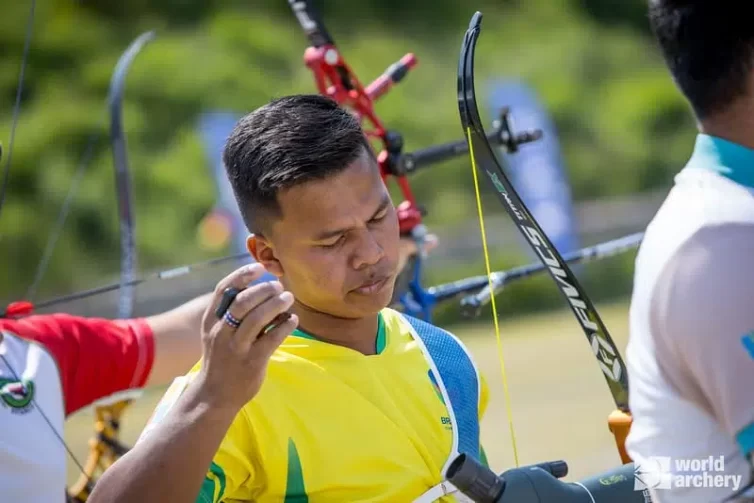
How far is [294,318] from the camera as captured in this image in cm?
169

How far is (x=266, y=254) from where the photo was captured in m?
2.04

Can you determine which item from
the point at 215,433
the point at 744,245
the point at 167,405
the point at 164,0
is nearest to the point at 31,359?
the point at 167,405

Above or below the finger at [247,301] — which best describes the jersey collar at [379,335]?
below

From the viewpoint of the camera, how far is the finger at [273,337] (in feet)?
5.54

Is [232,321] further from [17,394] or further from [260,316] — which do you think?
[17,394]

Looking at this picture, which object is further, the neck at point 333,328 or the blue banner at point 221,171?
the blue banner at point 221,171

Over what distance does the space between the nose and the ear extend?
158mm

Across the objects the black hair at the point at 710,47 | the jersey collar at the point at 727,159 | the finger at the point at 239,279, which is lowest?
the finger at the point at 239,279

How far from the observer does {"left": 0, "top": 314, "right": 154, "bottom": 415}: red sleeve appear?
8.93ft

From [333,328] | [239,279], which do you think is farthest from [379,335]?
[239,279]

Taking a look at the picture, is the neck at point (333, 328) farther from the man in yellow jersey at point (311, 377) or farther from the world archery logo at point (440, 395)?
the world archery logo at point (440, 395)

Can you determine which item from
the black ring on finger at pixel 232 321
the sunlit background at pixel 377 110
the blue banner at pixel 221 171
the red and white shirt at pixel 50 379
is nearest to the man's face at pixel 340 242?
the black ring on finger at pixel 232 321

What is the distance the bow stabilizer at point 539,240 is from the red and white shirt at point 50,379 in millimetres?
1051

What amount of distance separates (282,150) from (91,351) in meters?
1.04
